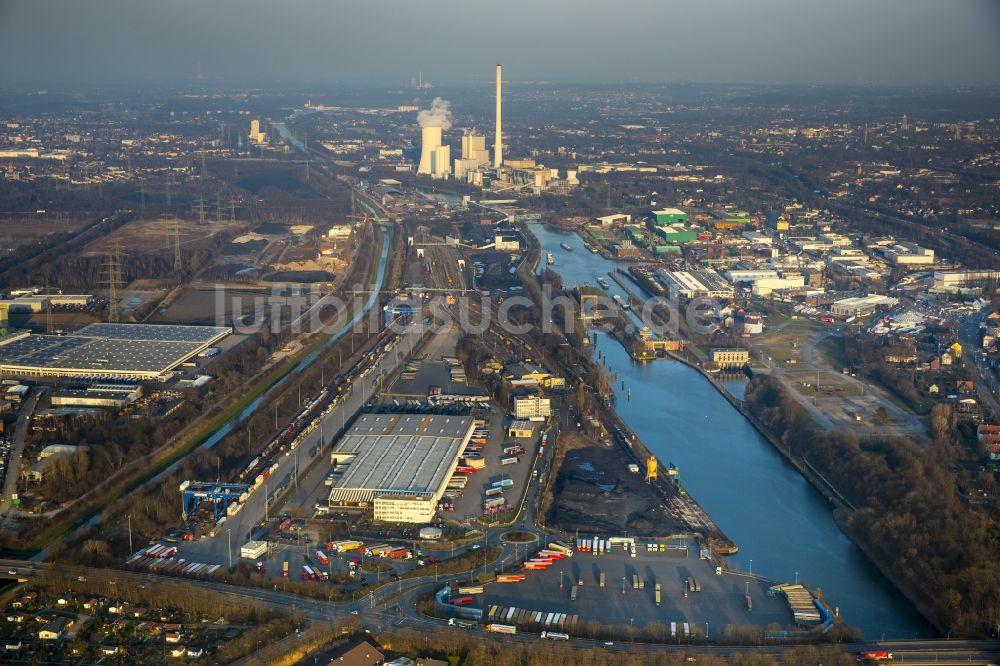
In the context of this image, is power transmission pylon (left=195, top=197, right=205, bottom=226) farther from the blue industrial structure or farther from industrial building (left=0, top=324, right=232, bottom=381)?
the blue industrial structure

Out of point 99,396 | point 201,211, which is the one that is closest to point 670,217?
point 201,211

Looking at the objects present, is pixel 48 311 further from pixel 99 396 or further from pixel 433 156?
pixel 433 156

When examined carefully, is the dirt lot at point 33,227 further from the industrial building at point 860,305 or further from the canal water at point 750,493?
the industrial building at point 860,305

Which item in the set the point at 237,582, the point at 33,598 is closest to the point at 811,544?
the point at 237,582

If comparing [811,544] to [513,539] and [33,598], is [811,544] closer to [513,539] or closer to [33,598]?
[513,539]

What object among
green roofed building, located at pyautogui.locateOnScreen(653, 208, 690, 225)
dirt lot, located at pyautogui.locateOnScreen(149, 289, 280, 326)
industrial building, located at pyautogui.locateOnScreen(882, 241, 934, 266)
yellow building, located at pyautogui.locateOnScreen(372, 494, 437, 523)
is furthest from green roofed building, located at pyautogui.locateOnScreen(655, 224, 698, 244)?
yellow building, located at pyautogui.locateOnScreen(372, 494, 437, 523)

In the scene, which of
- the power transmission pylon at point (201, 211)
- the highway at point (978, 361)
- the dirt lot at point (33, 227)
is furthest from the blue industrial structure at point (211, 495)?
the power transmission pylon at point (201, 211)
